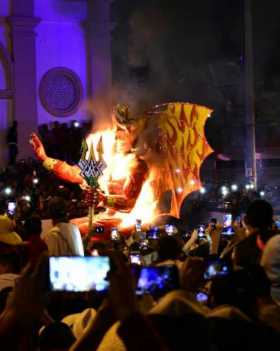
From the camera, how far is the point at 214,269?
3.26 m

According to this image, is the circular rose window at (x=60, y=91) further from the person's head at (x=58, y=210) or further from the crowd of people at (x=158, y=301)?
the crowd of people at (x=158, y=301)

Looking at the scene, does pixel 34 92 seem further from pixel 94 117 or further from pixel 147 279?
pixel 147 279

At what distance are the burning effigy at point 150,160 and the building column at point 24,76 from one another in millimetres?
7291

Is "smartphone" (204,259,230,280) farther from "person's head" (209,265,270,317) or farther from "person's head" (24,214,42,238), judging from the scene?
"person's head" (24,214,42,238)

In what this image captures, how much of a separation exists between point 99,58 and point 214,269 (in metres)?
20.6

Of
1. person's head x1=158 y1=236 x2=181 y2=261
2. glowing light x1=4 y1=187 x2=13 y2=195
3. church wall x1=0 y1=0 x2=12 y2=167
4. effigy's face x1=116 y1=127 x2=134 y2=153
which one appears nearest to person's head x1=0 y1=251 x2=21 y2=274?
person's head x1=158 y1=236 x2=181 y2=261

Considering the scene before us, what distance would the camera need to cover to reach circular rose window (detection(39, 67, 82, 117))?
75.2ft

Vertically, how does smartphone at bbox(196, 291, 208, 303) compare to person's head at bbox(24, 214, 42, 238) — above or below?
below

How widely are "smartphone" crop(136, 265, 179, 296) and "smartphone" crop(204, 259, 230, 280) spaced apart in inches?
18.3

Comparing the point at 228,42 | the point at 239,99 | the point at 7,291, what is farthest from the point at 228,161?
the point at 7,291

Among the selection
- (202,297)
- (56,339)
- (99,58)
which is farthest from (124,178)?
(56,339)

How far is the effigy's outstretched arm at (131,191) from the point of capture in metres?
14.1

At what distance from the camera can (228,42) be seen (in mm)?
29922

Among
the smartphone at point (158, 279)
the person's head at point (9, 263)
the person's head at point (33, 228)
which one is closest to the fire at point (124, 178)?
the person's head at point (33, 228)
